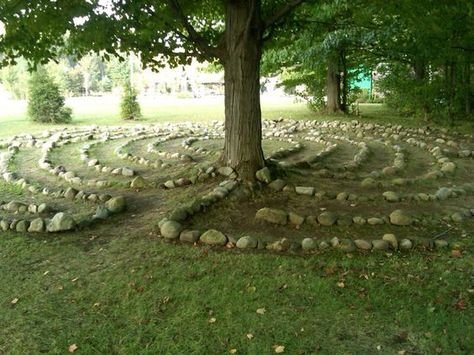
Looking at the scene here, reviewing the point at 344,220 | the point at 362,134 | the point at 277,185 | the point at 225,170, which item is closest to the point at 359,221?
the point at 344,220

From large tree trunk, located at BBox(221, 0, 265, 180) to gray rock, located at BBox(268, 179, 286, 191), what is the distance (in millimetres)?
279

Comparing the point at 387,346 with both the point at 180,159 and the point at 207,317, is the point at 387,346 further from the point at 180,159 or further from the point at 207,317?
the point at 180,159

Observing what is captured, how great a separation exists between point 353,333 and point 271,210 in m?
2.26

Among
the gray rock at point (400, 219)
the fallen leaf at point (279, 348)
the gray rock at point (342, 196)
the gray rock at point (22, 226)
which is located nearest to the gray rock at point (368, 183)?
the gray rock at point (342, 196)

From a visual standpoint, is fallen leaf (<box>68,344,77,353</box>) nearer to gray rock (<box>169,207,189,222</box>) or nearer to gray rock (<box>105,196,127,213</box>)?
gray rock (<box>169,207,189,222</box>)

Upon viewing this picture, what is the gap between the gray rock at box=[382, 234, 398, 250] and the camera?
4719mm

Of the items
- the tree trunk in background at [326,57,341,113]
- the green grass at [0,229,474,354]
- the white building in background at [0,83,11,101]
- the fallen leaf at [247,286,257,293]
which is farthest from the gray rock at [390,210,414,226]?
the white building in background at [0,83,11,101]

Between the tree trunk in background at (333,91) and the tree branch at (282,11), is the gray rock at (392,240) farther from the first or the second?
the tree trunk in background at (333,91)

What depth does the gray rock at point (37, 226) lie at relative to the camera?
545 cm

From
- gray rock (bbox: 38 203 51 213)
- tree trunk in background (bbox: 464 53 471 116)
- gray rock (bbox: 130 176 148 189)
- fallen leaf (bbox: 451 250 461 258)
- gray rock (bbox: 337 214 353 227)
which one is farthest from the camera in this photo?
tree trunk in background (bbox: 464 53 471 116)

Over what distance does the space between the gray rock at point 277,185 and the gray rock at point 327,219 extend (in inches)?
39.2

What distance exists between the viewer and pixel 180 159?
866cm

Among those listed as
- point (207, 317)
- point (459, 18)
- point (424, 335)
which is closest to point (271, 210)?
point (207, 317)

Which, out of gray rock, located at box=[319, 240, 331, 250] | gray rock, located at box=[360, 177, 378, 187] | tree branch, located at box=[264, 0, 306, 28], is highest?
tree branch, located at box=[264, 0, 306, 28]
